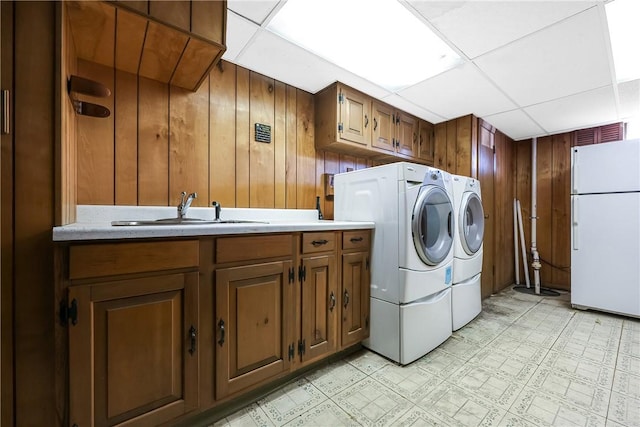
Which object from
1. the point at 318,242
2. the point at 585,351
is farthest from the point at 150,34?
the point at 585,351

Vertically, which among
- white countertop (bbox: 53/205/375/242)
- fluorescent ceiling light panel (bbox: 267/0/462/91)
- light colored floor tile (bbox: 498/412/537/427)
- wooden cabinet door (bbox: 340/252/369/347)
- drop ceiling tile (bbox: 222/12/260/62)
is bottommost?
light colored floor tile (bbox: 498/412/537/427)

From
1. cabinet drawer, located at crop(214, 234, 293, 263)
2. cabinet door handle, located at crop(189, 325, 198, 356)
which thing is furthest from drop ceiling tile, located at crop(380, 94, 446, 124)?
cabinet door handle, located at crop(189, 325, 198, 356)

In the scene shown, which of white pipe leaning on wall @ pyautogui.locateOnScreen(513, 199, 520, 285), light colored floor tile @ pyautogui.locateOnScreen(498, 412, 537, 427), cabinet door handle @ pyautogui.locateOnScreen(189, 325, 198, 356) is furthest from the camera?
white pipe leaning on wall @ pyautogui.locateOnScreen(513, 199, 520, 285)

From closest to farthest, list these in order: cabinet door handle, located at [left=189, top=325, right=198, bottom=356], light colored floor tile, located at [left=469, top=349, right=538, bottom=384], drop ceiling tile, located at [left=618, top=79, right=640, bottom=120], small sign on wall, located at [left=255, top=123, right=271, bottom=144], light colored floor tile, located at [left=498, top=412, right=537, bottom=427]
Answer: cabinet door handle, located at [left=189, top=325, right=198, bottom=356], light colored floor tile, located at [left=498, top=412, right=537, bottom=427], light colored floor tile, located at [left=469, top=349, right=538, bottom=384], small sign on wall, located at [left=255, top=123, right=271, bottom=144], drop ceiling tile, located at [left=618, top=79, right=640, bottom=120]

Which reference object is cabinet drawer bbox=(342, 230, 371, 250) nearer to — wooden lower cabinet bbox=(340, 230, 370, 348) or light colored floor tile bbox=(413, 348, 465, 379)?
wooden lower cabinet bbox=(340, 230, 370, 348)

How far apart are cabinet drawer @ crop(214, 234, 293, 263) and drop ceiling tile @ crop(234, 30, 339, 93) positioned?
4.14 feet

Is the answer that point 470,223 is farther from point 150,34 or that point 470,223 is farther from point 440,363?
point 150,34

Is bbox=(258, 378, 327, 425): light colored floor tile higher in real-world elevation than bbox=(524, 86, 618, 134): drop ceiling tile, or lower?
lower

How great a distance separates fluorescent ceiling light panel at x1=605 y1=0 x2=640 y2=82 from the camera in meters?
1.41

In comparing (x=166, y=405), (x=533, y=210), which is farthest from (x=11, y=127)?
(x=533, y=210)

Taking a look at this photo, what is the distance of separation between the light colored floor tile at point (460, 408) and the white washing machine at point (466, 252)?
2.77 ft

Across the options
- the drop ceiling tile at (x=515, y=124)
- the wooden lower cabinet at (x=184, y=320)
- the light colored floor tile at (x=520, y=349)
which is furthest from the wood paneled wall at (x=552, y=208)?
the wooden lower cabinet at (x=184, y=320)

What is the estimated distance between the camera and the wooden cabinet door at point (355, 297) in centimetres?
173

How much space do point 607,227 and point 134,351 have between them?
3940 millimetres
